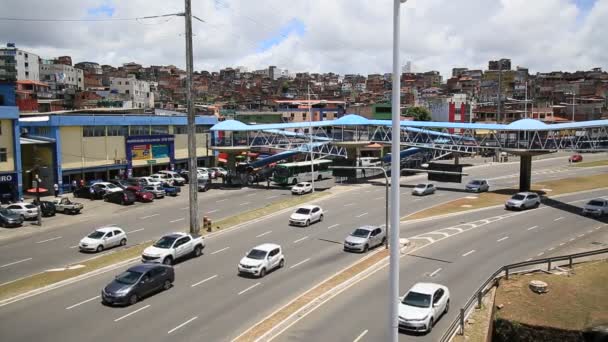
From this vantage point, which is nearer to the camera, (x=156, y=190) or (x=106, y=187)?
(x=106, y=187)

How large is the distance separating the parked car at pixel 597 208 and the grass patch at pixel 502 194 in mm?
8676

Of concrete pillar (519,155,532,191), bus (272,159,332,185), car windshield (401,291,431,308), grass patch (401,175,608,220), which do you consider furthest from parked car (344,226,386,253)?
bus (272,159,332,185)

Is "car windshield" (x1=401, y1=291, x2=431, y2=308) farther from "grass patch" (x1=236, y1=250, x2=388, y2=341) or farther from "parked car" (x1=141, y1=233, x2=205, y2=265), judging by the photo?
"parked car" (x1=141, y1=233, x2=205, y2=265)

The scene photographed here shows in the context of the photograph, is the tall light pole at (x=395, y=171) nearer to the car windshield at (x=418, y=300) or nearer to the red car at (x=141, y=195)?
the car windshield at (x=418, y=300)

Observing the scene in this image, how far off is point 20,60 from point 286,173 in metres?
104

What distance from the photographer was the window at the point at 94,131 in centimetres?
6167

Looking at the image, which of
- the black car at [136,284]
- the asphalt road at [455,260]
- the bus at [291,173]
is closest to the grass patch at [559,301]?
the asphalt road at [455,260]

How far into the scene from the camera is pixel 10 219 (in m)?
42.4

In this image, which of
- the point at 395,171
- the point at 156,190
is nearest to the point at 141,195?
the point at 156,190

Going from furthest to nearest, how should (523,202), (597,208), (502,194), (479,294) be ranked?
1. (502,194)
2. (523,202)
3. (597,208)
4. (479,294)

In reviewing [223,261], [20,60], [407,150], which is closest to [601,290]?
[223,261]

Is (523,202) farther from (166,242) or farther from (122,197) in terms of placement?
(122,197)

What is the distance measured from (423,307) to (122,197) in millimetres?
39816

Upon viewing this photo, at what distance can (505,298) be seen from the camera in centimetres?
2328
